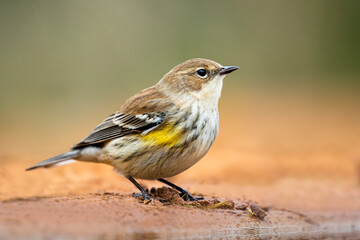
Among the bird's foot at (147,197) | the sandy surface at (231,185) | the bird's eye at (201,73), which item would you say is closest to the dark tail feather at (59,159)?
the sandy surface at (231,185)

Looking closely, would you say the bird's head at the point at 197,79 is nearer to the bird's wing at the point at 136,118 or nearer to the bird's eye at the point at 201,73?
the bird's eye at the point at 201,73

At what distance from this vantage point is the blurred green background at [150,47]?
50.1 ft

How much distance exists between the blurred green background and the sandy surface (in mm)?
1862

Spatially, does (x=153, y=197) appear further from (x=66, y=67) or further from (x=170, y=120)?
(x=66, y=67)

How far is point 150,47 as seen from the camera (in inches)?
635

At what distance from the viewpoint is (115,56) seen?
53.0 feet

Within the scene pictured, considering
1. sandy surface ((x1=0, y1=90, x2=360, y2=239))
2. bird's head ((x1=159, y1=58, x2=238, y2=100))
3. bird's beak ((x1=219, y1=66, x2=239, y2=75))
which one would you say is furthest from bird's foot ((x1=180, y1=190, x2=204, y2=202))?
bird's beak ((x1=219, y1=66, x2=239, y2=75))

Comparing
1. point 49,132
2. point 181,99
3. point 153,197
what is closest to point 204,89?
point 181,99

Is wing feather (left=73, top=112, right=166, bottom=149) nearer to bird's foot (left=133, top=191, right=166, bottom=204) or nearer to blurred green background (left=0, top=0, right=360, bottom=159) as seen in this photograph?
bird's foot (left=133, top=191, right=166, bottom=204)

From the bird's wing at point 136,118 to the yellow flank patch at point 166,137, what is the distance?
10 centimetres

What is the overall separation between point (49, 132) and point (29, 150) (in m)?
1.90

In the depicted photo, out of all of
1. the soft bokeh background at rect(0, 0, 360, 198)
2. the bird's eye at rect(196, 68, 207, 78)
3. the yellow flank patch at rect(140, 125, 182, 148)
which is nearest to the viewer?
the yellow flank patch at rect(140, 125, 182, 148)

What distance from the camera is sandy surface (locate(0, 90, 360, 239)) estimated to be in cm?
374

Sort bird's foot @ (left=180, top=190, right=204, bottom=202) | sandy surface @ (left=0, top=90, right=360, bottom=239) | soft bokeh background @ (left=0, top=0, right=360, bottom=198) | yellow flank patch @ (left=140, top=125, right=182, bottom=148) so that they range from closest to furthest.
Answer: sandy surface @ (left=0, top=90, right=360, bottom=239), yellow flank patch @ (left=140, top=125, right=182, bottom=148), bird's foot @ (left=180, top=190, right=204, bottom=202), soft bokeh background @ (left=0, top=0, right=360, bottom=198)
